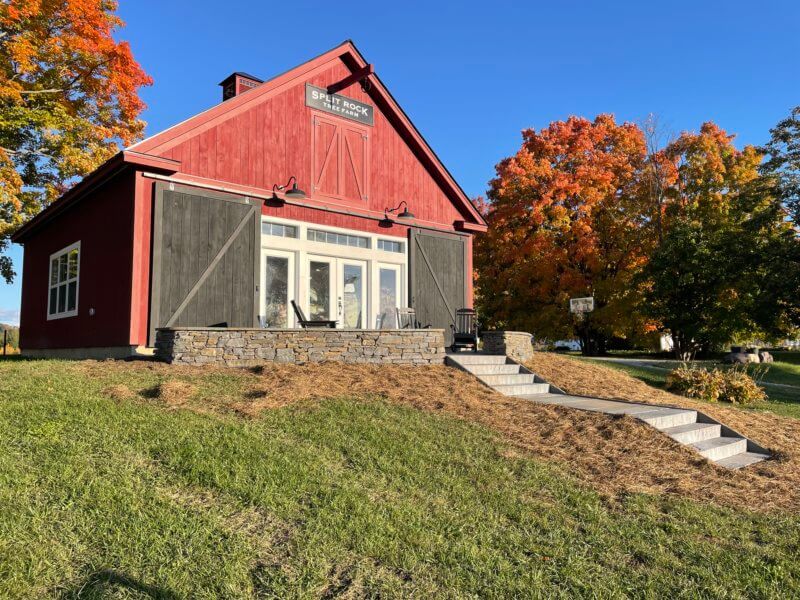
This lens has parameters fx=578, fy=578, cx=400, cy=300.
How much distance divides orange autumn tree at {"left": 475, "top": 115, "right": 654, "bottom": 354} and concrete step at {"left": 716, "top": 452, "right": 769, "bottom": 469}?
17777 millimetres

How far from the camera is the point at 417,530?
13.0ft

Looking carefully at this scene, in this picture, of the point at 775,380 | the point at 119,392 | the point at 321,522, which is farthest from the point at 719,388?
the point at 119,392

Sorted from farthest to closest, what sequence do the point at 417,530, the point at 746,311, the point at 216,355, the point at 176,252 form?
the point at 746,311 < the point at 176,252 < the point at 216,355 < the point at 417,530

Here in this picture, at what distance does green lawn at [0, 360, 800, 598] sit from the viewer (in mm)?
3268

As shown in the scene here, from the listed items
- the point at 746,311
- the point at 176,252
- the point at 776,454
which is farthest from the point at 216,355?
the point at 746,311

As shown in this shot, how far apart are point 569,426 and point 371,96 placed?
9675 mm

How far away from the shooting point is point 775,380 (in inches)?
649

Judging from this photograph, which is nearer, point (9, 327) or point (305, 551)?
point (305, 551)

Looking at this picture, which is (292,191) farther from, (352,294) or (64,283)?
(64,283)

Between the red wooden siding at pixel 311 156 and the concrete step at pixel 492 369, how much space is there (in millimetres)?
5069

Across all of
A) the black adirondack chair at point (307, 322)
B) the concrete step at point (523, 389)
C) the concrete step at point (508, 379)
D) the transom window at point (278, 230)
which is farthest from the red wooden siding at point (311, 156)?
the concrete step at point (523, 389)

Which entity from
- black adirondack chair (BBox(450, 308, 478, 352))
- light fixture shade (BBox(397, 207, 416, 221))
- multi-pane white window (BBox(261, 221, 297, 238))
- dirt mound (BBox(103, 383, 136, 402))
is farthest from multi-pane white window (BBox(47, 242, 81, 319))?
black adirondack chair (BBox(450, 308, 478, 352))

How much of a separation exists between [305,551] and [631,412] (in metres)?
5.45

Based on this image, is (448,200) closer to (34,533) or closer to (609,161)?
(34,533)
